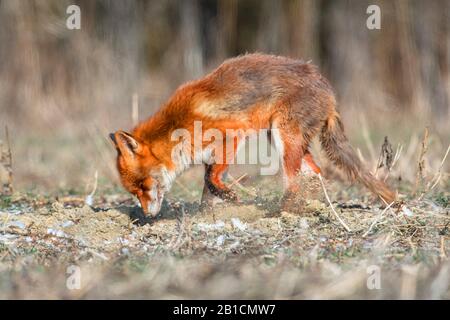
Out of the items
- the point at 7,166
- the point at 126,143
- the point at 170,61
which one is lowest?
the point at 7,166

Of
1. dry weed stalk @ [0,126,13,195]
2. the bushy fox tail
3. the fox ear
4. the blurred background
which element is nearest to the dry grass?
the bushy fox tail

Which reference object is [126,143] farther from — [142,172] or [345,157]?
[345,157]

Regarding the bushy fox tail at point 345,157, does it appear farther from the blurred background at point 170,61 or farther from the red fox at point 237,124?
the blurred background at point 170,61

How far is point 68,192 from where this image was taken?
8953mm

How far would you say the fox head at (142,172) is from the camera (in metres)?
6.95

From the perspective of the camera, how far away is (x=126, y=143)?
6.88 meters

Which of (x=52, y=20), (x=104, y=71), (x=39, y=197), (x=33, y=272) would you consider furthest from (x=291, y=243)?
(x=52, y=20)

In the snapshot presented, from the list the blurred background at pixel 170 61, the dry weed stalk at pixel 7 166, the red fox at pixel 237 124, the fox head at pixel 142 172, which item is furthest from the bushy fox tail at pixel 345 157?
the blurred background at pixel 170 61

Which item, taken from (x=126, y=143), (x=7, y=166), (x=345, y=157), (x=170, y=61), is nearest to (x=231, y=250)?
(x=126, y=143)

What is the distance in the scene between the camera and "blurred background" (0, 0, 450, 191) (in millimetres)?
14164

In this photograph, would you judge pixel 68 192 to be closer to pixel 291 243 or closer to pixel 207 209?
pixel 207 209

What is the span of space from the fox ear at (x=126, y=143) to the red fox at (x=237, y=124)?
1 cm

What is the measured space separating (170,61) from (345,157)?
10.4 m

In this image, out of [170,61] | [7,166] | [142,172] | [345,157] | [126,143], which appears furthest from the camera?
[170,61]
